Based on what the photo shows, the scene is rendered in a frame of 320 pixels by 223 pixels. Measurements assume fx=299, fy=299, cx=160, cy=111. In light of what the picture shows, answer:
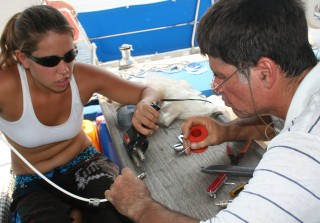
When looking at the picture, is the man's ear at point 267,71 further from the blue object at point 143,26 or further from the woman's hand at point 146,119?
the blue object at point 143,26

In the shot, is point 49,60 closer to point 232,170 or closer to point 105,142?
point 105,142

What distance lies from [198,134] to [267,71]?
0.43 m

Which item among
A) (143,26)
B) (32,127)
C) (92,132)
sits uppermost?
(32,127)

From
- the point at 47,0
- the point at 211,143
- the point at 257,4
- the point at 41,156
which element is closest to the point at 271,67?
the point at 257,4

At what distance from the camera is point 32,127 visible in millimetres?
1372

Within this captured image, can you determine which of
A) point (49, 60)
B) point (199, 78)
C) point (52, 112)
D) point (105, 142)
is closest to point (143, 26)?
point (199, 78)

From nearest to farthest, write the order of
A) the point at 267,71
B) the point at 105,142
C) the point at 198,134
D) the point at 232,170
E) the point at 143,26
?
the point at 267,71 → the point at 232,170 → the point at 198,134 → the point at 105,142 → the point at 143,26

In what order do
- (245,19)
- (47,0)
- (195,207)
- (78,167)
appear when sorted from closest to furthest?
(245,19) < (195,207) < (78,167) < (47,0)


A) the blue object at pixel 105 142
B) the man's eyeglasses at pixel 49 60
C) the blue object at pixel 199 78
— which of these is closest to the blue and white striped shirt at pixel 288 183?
the man's eyeglasses at pixel 49 60

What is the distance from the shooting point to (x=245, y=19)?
2.69ft

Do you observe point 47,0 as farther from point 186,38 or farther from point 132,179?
point 132,179

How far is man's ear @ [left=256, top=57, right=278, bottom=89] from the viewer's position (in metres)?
0.83

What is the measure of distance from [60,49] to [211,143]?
0.74 meters

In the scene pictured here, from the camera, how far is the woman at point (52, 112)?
4.09ft
